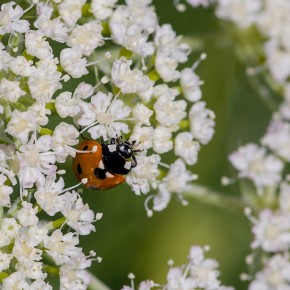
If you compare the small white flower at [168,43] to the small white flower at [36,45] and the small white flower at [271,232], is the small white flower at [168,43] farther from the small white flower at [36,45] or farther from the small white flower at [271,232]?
the small white flower at [271,232]

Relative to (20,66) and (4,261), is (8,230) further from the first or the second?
(20,66)

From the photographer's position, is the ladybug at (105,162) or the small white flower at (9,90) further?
the ladybug at (105,162)

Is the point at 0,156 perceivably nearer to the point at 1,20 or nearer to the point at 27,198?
the point at 27,198

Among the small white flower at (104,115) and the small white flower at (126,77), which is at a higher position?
the small white flower at (126,77)

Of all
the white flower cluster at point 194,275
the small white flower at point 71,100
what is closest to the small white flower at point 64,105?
the small white flower at point 71,100

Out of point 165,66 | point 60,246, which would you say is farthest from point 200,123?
point 60,246

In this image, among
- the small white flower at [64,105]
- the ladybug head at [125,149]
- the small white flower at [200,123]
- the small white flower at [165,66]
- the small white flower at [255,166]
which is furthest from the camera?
the small white flower at [255,166]

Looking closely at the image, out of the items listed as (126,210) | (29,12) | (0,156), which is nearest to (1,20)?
(29,12)

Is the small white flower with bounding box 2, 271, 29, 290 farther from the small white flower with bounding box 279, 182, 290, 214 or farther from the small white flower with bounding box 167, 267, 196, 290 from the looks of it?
the small white flower with bounding box 279, 182, 290, 214
